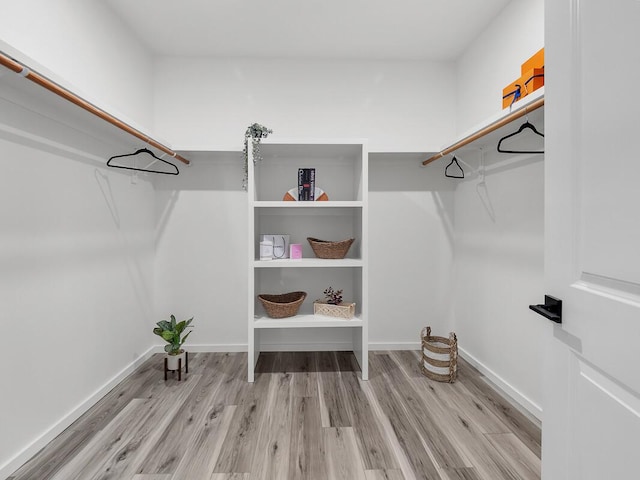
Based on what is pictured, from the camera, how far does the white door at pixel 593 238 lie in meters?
0.69

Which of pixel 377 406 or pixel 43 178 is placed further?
pixel 377 406

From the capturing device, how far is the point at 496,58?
2312 mm

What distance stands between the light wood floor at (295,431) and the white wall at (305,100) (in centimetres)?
190

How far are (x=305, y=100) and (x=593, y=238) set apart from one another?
2.52m

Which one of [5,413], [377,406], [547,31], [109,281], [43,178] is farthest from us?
[109,281]

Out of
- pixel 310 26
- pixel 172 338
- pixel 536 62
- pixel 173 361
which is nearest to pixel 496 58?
pixel 536 62

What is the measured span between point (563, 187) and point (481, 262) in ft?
5.67

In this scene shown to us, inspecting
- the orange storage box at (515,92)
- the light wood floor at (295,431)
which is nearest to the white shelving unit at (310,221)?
the light wood floor at (295,431)

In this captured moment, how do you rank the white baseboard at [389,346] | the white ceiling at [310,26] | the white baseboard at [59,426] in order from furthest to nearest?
1. the white baseboard at [389,346]
2. the white ceiling at [310,26]
3. the white baseboard at [59,426]

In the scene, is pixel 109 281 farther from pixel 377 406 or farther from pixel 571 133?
pixel 571 133

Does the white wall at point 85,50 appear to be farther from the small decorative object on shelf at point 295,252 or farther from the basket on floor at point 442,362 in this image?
the basket on floor at point 442,362

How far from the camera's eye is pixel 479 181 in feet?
8.26

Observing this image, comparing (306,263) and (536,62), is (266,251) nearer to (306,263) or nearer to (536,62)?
(306,263)

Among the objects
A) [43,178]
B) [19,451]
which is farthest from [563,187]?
[19,451]
